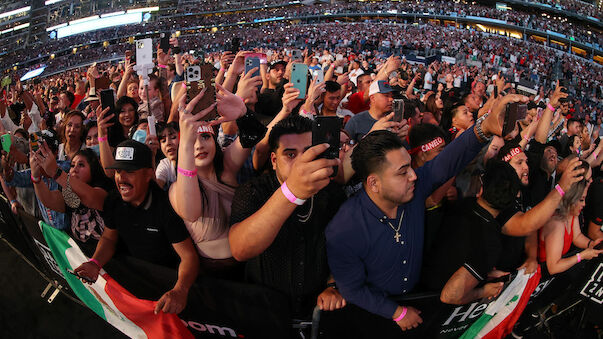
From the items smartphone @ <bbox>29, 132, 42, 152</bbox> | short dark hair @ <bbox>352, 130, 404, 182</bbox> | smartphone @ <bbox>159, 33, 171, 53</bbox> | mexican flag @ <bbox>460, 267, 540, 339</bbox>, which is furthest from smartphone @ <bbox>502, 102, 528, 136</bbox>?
smartphone @ <bbox>159, 33, 171, 53</bbox>

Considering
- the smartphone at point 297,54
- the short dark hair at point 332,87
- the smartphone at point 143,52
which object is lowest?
the short dark hair at point 332,87

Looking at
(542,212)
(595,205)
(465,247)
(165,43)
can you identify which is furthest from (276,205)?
(165,43)

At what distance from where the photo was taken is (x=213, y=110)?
1888 millimetres

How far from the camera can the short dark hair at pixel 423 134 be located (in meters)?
3.22

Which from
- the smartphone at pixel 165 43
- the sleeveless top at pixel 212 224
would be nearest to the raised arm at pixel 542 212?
the sleeveless top at pixel 212 224

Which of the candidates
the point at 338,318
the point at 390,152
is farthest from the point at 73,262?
the point at 390,152

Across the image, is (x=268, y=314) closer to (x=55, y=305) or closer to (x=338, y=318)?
(x=338, y=318)

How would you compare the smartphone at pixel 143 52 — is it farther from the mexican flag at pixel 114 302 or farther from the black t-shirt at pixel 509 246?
the black t-shirt at pixel 509 246

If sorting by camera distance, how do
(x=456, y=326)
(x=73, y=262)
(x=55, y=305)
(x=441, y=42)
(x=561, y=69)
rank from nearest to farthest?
(x=456, y=326)
(x=73, y=262)
(x=55, y=305)
(x=561, y=69)
(x=441, y=42)

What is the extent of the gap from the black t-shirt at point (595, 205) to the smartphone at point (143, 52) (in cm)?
449

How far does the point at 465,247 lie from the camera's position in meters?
2.18

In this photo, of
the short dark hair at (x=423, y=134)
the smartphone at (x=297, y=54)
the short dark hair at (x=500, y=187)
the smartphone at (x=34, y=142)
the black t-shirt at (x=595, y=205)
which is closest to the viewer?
the short dark hair at (x=500, y=187)

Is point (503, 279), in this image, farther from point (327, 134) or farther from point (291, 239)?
point (327, 134)

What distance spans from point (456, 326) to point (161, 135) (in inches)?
101
